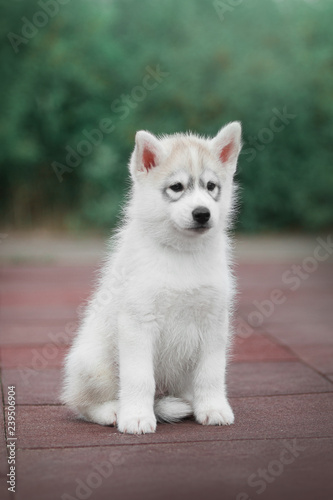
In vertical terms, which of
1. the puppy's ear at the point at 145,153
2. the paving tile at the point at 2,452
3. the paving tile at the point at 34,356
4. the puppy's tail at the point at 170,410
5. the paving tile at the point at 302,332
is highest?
the puppy's ear at the point at 145,153

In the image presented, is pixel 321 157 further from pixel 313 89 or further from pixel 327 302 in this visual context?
pixel 327 302

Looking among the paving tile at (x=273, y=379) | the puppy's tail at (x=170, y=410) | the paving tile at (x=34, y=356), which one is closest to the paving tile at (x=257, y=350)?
the paving tile at (x=273, y=379)

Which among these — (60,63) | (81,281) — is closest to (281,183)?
(60,63)

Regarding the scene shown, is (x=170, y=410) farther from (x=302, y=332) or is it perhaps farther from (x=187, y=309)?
(x=302, y=332)

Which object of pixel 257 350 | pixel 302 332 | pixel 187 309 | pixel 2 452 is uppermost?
pixel 187 309

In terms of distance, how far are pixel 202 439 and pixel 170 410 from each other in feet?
1.36

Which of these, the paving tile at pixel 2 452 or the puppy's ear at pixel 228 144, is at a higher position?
the puppy's ear at pixel 228 144

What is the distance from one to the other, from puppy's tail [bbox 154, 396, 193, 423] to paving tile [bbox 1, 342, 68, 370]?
2211 mm

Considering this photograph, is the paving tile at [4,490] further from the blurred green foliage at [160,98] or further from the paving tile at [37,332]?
the blurred green foliage at [160,98]

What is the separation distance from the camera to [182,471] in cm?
369

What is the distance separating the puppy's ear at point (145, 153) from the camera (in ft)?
14.6

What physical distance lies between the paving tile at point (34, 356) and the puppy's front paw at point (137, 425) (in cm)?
240

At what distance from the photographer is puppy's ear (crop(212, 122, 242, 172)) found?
460cm

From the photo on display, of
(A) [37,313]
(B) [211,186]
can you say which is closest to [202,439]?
(B) [211,186]
